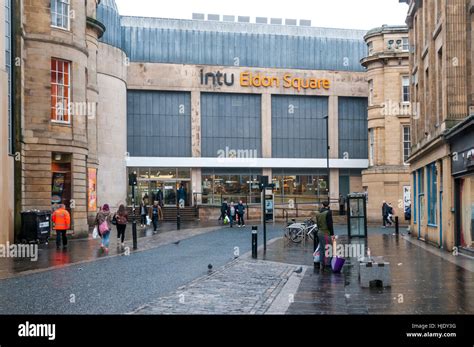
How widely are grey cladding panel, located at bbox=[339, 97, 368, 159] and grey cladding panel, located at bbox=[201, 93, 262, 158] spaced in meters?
7.72

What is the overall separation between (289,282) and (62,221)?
11744 millimetres

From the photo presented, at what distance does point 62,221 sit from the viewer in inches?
922

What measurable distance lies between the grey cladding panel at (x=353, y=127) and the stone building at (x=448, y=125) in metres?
30.4

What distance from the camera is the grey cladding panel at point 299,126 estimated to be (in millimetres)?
58625

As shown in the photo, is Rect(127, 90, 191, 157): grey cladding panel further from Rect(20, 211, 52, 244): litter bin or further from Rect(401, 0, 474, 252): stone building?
Rect(20, 211, 52, 244): litter bin

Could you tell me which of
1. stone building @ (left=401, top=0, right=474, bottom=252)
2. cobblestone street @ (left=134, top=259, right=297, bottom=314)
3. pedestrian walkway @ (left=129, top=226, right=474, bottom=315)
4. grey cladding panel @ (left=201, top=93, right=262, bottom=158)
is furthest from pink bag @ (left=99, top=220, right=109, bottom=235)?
grey cladding panel @ (left=201, top=93, right=262, bottom=158)

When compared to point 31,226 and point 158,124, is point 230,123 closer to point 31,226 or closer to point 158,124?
point 158,124

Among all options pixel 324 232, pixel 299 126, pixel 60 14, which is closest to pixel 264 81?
pixel 299 126

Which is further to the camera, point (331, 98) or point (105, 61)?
point (331, 98)

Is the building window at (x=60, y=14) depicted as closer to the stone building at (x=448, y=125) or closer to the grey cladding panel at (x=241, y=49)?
the stone building at (x=448, y=125)

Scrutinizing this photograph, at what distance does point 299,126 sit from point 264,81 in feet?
16.9
